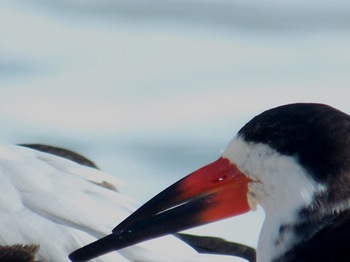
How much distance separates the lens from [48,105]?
778cm

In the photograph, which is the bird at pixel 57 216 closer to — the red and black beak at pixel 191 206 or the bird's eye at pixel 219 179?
the red and black beak at pixel 191 206

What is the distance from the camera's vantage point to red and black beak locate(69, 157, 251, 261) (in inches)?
166

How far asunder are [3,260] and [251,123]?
Answer: 0.98 metres

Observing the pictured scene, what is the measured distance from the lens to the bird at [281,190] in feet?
12.9

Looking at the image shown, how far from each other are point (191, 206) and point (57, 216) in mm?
669

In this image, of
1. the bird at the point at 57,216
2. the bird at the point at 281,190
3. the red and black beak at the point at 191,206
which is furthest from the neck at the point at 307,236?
the bird at the point at 57,216

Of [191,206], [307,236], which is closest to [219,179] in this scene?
[191,206]

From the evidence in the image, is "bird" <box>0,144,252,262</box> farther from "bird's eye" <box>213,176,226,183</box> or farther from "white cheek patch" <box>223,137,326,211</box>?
"white cheek patch" <box>223,137,326,211</box>

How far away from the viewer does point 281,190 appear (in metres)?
4.02

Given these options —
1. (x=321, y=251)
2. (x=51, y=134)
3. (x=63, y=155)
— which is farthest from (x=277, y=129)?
(x=51, y=134)

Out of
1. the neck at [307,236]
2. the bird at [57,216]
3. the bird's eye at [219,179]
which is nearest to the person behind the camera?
the neck at [307,236]

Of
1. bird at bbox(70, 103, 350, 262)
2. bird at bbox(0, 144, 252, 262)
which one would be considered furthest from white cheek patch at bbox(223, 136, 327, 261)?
bird at bbox(0, 144, 252, 262)

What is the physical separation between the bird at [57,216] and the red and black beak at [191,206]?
450 millimetres

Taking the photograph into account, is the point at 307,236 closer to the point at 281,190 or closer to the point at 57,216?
the point at 281,190
